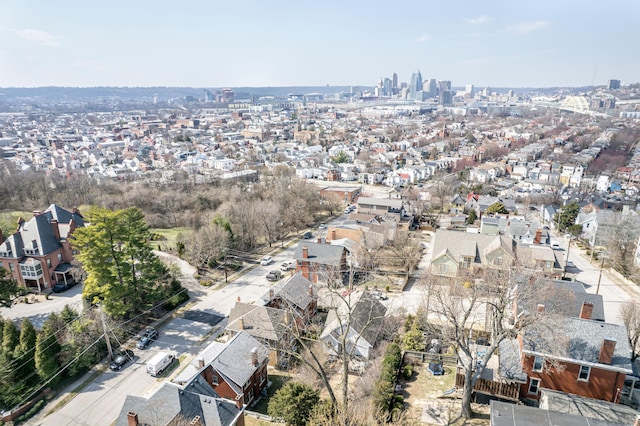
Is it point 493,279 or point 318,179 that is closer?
point 493,279

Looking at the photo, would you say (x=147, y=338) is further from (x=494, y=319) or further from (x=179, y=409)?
(x=494, y=319)

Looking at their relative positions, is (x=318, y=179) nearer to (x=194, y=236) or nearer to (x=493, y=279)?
(x=194, y=236)

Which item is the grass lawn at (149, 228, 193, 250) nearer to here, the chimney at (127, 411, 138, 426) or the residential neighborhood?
the residential neighborhood

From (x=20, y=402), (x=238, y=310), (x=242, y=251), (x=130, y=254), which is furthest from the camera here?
(x=242, y=251)

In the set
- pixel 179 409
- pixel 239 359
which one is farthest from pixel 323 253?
pixel 179 409

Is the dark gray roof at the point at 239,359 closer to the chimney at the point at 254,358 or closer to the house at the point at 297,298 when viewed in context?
the chimney at the point at 254,358

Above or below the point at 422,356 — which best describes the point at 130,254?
above

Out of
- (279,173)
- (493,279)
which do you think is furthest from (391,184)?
(493,279)
